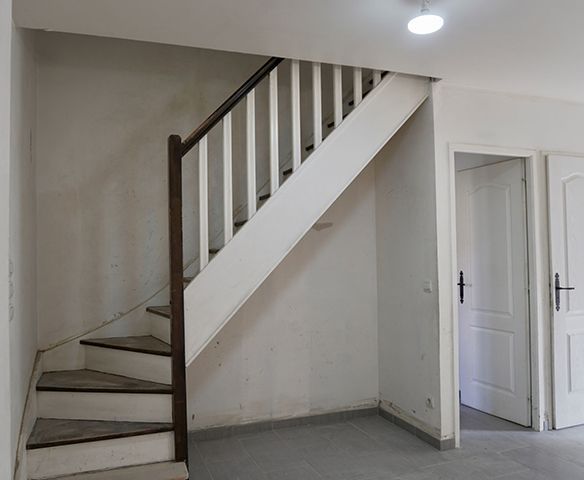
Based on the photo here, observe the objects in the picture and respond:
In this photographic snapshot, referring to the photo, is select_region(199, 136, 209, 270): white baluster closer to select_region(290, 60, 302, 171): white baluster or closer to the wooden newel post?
the wooden newel post

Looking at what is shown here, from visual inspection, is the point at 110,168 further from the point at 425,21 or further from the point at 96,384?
the point at 425,21

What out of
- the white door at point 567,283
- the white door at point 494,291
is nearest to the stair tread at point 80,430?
the white door at point 494,291

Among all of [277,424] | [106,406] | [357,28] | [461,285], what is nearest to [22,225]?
[106,406]

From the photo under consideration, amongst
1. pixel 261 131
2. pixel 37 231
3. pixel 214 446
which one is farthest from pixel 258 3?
pixel 214 446

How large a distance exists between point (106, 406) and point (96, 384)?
0.17m

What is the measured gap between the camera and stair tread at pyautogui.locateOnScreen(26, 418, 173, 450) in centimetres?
244

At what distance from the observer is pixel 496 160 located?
3.98 metres

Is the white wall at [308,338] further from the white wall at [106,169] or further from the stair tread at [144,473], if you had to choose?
the stair tread at [144,473]

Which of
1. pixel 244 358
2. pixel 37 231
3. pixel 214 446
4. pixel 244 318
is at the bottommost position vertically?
pixel 214 446

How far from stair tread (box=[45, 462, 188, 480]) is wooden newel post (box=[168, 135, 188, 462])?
Result: 0.43 feet

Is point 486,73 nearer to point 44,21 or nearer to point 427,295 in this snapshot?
point 427,295

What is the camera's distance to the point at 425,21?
222 centimetres

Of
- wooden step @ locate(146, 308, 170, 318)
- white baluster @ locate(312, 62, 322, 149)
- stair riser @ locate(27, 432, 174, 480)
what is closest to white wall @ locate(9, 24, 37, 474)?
stair riser @ locate(27, 432, 174, 480)

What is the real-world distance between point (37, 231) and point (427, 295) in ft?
9.57
